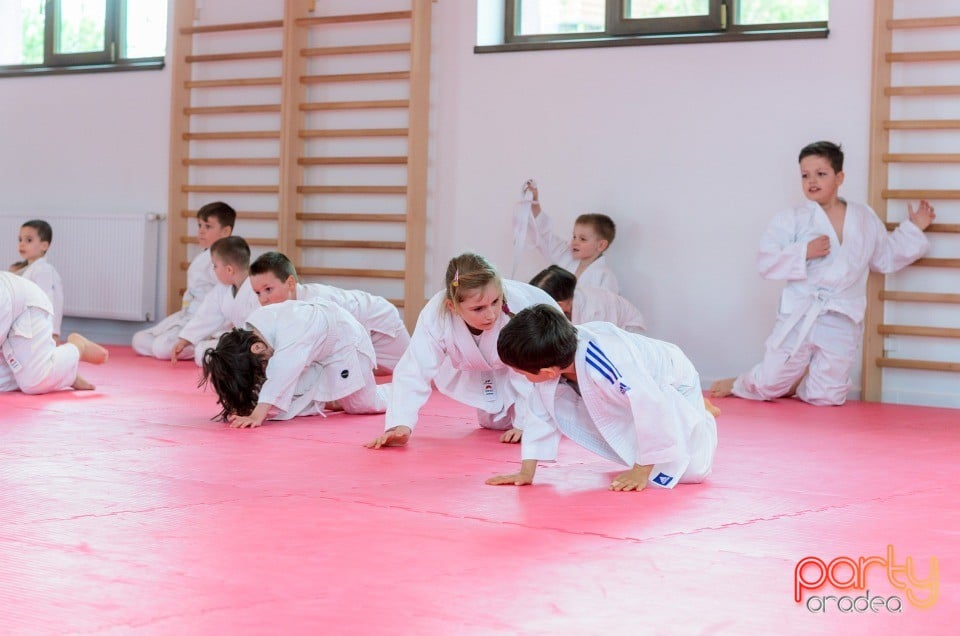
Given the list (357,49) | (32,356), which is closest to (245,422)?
(32,356)

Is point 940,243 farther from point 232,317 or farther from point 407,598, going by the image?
point 407,598

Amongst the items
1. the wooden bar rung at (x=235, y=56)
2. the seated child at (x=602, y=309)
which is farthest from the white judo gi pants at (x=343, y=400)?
the wooden bar rung at (x=235, y=56)

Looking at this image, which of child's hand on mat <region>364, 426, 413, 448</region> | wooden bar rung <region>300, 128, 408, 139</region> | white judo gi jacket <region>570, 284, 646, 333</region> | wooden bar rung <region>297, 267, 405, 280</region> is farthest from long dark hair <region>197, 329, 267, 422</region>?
wooden bar rung <region>300, 128, 408, 139</region>

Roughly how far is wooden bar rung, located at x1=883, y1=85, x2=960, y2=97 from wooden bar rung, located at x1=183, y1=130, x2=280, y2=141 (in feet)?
11.3

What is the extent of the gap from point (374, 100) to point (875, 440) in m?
3.68

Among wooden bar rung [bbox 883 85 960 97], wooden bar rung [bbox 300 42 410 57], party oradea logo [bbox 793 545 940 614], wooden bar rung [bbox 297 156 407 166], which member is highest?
wooden bar rung [bbox 300 42 410 57]

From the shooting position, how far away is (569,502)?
2.72m

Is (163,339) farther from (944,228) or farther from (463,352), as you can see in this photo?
(944,228)

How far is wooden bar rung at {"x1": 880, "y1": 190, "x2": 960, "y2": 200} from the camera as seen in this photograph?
16.7 feet

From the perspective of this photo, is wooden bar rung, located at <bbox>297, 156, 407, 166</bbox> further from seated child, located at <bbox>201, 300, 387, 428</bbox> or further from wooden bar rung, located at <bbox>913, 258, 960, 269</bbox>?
wooden bar rung, located at <bbox>913, 258, 960, 269</bbox>

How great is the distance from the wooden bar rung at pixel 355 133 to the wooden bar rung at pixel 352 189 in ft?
0.98

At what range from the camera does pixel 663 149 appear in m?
5.85

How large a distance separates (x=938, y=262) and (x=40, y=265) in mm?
4581

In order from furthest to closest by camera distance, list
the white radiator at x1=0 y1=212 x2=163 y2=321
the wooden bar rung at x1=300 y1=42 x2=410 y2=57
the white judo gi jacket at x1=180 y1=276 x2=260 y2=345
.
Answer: the white radiator at x1=0 y1=212 x2=163 y2=321, the wooden bar rung at x1=300 y1=42 x2=410 y2=57, the white judo gi jacket at x1=180 y1=276 x2=260 y2=345
